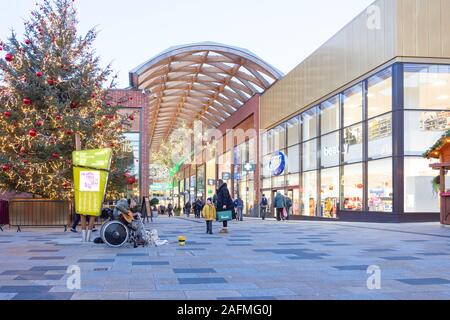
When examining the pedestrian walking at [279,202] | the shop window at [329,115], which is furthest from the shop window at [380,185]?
the shop window at [329,115]

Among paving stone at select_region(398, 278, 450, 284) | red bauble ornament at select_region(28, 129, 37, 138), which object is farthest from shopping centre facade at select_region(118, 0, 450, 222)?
paving stone at select_region(398, 278, 450, 284)

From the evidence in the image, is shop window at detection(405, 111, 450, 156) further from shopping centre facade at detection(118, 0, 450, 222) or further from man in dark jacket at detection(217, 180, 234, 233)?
man in dark jacket at detection(217, 180, 234, 233)

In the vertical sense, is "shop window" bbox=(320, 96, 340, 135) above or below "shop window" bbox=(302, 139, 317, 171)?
above

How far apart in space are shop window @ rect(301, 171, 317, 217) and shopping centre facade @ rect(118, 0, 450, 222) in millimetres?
61

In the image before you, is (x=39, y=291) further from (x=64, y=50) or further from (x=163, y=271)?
(x=64, y=50)

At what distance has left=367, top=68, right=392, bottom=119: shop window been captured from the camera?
25.2 metres

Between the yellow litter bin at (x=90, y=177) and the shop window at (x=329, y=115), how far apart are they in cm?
1946

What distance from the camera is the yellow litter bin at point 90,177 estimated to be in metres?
13.6

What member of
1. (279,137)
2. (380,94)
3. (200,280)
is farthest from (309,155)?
(200,280)

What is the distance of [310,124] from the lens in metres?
35.0

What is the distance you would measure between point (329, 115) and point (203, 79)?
63.5 feet

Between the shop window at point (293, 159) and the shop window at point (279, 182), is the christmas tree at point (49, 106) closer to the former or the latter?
the shop window at point (293, 159)

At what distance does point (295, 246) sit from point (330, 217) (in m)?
18.8

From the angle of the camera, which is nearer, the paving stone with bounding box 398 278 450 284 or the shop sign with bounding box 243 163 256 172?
the paving stone with bounding box 398 278 450 284
